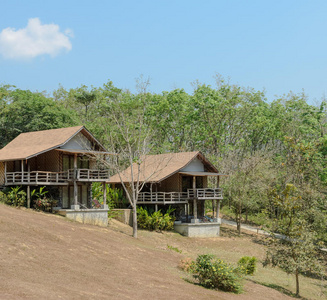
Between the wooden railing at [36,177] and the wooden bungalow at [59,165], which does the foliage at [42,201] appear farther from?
the wooden railing at [36,177]

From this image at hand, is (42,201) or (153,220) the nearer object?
(42,201)

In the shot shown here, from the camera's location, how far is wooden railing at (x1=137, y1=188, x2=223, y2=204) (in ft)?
136

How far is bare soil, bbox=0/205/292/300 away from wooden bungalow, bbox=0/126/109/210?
6669mm

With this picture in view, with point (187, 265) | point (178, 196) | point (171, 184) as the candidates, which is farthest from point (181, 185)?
point (187, 265)

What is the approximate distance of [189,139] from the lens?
61281 millimetres

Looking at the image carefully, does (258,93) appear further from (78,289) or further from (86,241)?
(78,289)

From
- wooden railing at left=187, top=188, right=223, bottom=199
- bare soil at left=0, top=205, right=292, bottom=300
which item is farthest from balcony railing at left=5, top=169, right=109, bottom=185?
wooden railing at left=187, top=188, right=223, bottom=199

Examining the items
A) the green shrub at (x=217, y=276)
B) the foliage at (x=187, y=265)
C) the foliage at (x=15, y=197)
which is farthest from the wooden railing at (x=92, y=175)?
the green shrub at (x=217, y=276)

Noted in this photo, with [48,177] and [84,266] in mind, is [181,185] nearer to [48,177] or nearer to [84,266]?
[48,177]

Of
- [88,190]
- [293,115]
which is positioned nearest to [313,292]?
[88,190]

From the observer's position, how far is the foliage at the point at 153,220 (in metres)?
39.2

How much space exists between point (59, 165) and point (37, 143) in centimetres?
350

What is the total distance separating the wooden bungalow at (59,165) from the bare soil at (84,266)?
667cm

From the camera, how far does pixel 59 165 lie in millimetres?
37969
